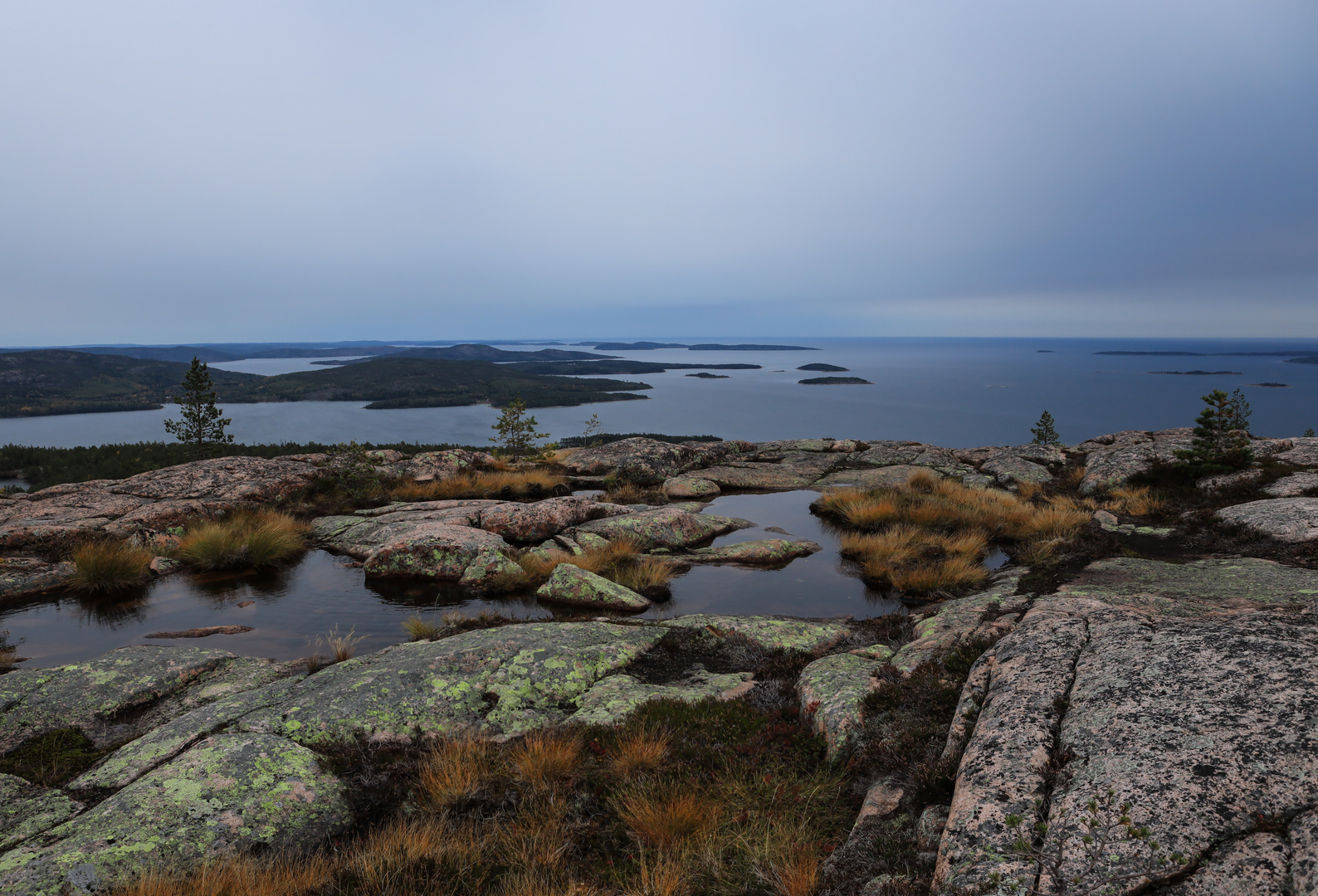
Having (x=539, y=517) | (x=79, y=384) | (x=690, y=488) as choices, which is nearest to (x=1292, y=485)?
(x=690, y=488)

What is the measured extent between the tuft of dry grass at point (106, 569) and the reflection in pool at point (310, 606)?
0.28 meters

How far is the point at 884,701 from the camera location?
18.6 ft

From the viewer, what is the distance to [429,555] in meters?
11.9

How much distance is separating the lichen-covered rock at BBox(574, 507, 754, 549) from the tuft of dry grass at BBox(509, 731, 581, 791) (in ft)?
27.4

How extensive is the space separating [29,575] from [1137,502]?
2470 centimetres

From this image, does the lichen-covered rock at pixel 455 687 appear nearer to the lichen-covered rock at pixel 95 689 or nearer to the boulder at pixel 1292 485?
the lichen-covered rock at pixel 95 689

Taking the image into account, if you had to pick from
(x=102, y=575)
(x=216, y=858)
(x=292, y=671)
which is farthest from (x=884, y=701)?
(x=102, y=575)

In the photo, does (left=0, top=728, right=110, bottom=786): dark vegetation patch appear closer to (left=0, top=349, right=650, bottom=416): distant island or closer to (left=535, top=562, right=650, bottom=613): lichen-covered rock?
(left=535, top=562, right=650, bottom=613): lichen-covered rock

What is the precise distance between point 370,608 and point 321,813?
6.03 meters

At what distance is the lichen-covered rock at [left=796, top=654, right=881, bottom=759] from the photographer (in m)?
5.38

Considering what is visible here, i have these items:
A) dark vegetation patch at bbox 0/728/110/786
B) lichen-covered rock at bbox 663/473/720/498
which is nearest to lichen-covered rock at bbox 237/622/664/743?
dark vegetation patch at bbox 0/728/110/786

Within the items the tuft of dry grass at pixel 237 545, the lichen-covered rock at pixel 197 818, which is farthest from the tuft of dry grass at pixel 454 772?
the tuft of dry grass at pixel 237 545

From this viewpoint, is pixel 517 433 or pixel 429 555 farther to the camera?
pixel 517 433

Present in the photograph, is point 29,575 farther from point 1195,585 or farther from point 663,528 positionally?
point 1195,585
